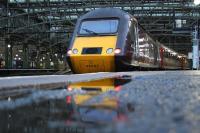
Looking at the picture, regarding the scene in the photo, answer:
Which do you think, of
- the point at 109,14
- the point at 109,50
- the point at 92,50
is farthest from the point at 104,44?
the point at 109,14

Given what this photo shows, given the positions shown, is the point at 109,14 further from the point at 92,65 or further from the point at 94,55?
the point at 92,65

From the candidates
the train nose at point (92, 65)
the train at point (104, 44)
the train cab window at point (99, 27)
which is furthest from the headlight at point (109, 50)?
the train cab window at point (99, 27)

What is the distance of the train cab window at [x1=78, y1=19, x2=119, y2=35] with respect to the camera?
16172 millimetres

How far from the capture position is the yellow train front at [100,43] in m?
15.2

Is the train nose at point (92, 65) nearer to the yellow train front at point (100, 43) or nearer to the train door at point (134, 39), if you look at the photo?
the yellow train front at point (100, 43)

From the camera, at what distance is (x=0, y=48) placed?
144ft

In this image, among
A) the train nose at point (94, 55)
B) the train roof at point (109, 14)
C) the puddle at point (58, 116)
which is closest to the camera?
the puddle at point (58, 116)

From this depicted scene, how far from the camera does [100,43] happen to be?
15.7 meters

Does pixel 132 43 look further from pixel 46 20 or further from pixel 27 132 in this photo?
pixel 46 20

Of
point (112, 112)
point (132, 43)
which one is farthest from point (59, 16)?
point (112, 112)

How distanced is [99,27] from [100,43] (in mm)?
923

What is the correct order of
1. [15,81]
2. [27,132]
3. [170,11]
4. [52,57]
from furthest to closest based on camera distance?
[52,57] → [170,11] → [15,81] → [27,132]

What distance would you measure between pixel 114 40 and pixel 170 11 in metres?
23.4

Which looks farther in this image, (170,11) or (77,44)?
(170,11)
